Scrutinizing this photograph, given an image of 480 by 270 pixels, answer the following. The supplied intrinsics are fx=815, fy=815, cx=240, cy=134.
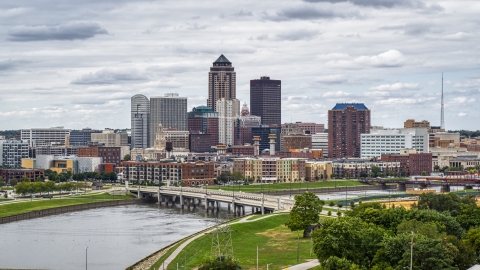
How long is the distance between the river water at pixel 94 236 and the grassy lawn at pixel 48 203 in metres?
5.06

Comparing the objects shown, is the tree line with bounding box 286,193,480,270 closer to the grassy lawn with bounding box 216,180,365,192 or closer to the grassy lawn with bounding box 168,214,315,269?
the grassy lawn with bounding box 168,214,315,269

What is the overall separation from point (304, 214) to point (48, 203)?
59.0 metres

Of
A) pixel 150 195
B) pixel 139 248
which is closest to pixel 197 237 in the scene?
pixel 139 248

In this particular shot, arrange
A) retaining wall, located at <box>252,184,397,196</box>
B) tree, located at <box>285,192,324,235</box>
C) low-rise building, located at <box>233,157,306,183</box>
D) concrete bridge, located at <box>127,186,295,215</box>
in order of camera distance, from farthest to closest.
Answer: low-rise building, located at <box>233,157,306,183</box>
retaining wall, located at <box>252,184,397,196</box>
concrete bridge, located at <box>127,186,295,215</box>
tree, located at <box>285,192,324,235</box>

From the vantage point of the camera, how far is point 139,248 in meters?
84.3

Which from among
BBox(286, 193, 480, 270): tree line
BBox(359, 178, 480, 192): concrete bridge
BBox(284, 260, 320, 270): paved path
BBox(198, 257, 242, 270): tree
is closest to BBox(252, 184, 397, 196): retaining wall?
BBox(359, 178, 480, 192): concrete bridge

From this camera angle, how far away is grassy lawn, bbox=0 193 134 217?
118250 millimetres

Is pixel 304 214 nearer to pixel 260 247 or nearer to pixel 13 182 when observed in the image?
pixel 260 247

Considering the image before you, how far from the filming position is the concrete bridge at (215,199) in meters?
119

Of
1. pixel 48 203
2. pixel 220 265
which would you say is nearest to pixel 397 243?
pixel 220 265

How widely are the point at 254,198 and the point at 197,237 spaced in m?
40.9

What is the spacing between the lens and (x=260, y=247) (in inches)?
3103

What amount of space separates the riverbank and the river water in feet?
11.4

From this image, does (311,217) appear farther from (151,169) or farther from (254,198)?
(151,169)
